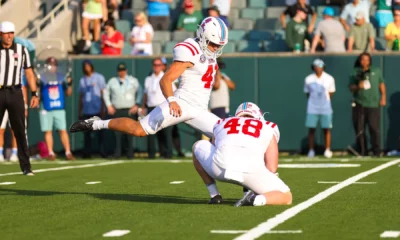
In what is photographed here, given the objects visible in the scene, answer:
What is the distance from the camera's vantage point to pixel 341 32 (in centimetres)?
2105

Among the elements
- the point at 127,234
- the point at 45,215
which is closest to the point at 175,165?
the point at 45,215

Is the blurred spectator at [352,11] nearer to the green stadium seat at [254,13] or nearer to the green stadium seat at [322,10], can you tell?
the green stadium seat at [322,10]

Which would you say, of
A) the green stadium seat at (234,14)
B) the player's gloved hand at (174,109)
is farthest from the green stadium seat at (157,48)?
the player's gloved hand at (174,109)

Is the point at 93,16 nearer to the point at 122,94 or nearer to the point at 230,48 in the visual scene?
the point at 230,48

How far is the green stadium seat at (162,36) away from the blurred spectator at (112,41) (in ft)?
3.04

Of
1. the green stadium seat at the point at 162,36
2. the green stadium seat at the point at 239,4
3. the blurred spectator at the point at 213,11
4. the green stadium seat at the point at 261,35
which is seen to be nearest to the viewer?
the blurred spectator at the point at 213,11

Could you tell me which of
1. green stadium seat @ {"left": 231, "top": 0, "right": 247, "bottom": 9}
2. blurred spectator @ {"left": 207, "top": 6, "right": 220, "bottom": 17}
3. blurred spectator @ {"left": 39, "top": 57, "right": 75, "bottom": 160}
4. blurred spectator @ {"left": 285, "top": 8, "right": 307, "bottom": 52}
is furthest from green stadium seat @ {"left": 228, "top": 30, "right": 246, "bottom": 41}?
blurred spectator @ {"left": 39, "top": 57, "right": 75, "bottom": 160}

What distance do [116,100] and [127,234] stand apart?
39.9ft

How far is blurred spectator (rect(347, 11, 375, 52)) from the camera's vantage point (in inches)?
826

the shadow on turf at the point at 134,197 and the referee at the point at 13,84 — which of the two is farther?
the referee at the point at 13,84

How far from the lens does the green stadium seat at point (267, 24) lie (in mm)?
22619

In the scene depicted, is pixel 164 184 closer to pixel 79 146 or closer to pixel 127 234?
pixel 127 234

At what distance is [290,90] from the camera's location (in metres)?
21.3

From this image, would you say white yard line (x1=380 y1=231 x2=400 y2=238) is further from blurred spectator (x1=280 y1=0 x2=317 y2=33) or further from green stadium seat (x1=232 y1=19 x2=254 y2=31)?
green stadium seat (x1=232 y1=19 x2=254 y2=31)
